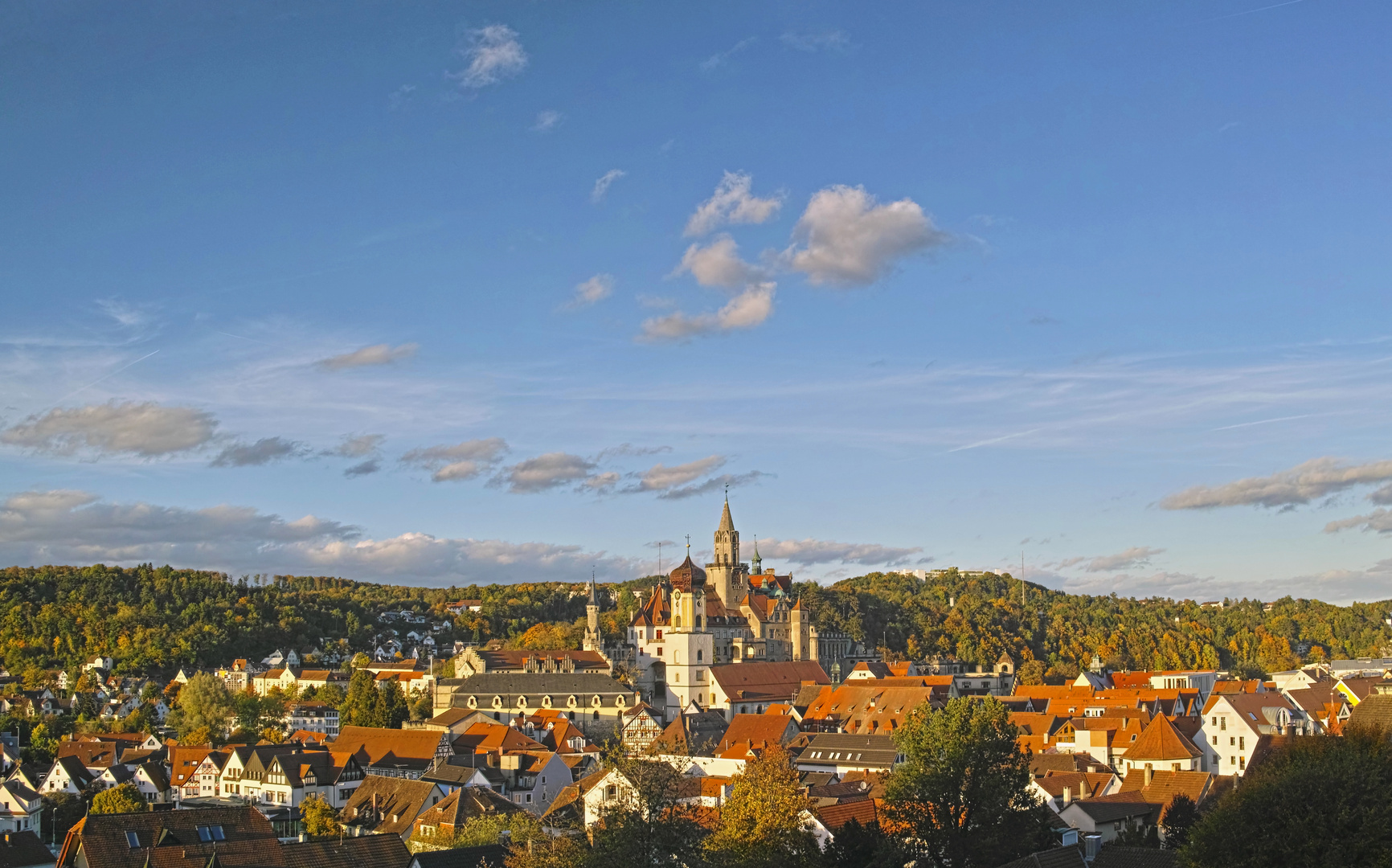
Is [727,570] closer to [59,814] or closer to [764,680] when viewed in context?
[764,680]

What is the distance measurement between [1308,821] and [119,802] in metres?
48.4

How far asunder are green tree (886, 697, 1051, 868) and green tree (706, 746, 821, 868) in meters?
3.23

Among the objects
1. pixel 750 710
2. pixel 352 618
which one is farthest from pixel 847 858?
pixel 352 618

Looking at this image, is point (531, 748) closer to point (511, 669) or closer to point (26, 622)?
point (511, 669)

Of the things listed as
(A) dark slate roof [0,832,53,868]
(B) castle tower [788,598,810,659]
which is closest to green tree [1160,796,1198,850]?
(A) dark slate roof [0,832,53,868]

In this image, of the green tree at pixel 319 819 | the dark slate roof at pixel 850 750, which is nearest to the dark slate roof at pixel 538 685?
the dark slate roof at pixel 850 750

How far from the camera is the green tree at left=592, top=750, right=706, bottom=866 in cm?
2930

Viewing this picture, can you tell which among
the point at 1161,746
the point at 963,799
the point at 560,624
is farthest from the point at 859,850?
the point at 560,624

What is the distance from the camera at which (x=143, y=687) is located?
4614 inches

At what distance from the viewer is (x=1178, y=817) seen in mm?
42719

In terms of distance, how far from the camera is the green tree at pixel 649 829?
29297mm

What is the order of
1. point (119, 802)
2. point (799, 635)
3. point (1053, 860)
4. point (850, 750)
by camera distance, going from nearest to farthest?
point (1053, 860) → point (119, 802) → point (850, 750) → point (799, 635)

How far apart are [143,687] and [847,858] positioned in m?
99.8

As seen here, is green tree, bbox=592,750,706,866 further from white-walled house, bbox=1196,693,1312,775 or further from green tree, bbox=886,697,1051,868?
white-walled house, bbox=1196,693,1312,775
